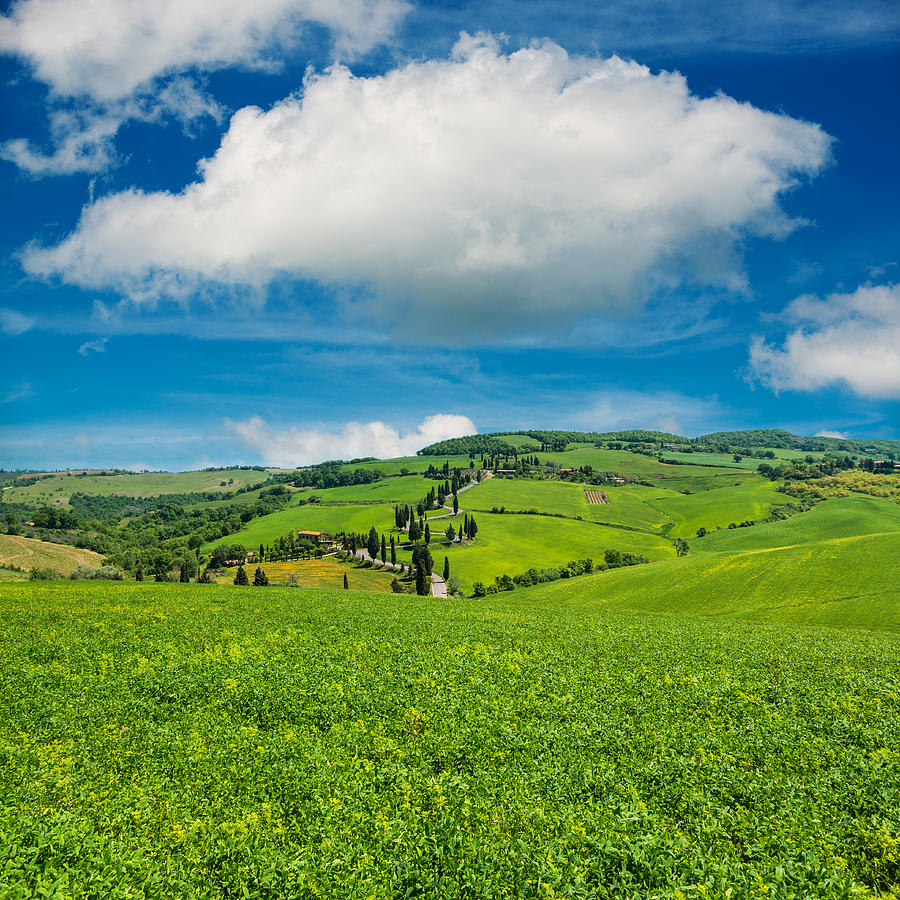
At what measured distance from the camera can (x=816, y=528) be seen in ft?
458

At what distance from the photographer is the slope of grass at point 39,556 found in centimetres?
12797

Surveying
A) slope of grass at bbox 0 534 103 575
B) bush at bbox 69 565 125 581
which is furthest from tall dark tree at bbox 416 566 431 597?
slope of grass at bbox 0 534 103 575

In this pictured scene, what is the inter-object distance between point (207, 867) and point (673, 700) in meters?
22.5

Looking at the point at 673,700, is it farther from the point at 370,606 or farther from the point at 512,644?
the point at 370,606

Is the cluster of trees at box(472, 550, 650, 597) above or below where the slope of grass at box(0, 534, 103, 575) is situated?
below

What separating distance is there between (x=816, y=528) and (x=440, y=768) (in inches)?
6448

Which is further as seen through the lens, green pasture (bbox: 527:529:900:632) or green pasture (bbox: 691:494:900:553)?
green pasture (bbox: 691:494:900:553)

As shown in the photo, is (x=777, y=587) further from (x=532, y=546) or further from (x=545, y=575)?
(x=532, y=546)

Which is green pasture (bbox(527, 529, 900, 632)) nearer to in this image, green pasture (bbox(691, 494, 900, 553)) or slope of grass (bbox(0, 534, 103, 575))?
green pasture (bbox(691, 494, 900, 553))

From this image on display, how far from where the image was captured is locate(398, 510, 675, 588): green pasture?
476ft

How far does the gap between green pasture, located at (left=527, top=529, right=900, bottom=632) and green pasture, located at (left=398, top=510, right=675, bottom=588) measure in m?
50.8

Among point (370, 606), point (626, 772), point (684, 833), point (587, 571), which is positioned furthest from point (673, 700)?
point (587, 571)

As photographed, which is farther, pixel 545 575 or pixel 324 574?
pixel 324 574

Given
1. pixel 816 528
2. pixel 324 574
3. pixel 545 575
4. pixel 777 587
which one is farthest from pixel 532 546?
pixel 777 587
